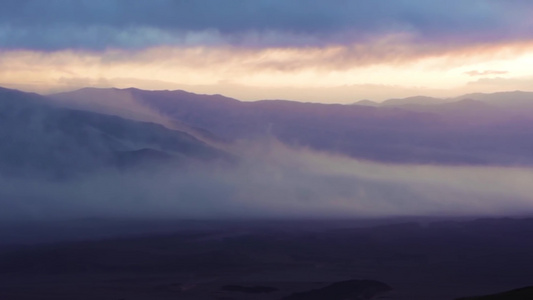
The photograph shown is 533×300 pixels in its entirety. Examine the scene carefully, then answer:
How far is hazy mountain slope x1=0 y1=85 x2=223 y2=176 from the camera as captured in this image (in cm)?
13725

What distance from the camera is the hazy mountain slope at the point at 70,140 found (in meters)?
137

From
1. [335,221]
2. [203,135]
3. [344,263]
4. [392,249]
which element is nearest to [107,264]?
[344,263]

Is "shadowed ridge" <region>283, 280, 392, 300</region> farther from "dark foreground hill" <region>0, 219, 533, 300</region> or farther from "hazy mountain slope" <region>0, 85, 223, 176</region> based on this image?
"hazy mountain slope" <region>0, 85, 223, 176</region>

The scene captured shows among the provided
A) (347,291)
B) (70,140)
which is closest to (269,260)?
(347,291)

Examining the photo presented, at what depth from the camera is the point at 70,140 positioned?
14000cm

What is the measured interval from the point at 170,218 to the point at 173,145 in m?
44.1

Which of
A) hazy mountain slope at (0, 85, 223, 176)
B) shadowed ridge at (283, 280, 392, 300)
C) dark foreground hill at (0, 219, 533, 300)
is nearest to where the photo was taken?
shadowed ridge at (283, 280, 392, 300)

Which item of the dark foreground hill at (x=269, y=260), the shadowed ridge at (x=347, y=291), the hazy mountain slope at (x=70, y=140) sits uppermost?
the hazy mountain slope at (x=70, y=140)

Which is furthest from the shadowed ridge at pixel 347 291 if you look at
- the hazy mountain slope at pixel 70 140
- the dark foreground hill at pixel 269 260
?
the hazy mountain slope at pixel 70 140

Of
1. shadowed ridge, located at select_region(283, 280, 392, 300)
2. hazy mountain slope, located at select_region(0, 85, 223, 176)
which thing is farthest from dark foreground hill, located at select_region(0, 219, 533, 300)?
hazy mountain slope, located at select_region(0, 85, 223, 176)

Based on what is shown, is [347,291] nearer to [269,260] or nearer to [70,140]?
[269,260]

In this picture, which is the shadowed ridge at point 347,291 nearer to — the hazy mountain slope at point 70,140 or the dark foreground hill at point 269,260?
the dark foreground hill at point 269,260

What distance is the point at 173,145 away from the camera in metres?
144

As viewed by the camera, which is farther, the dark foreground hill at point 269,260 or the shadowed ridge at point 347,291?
the dark foreground hill at point 269,260
